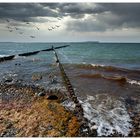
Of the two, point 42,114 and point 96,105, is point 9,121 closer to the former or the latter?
point 42,114

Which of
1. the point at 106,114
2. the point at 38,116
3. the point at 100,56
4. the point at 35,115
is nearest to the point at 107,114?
the point at 106,114

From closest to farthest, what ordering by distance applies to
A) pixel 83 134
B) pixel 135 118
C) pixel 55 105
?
pixel 83 134, pixel 135 118, pixel 55 105

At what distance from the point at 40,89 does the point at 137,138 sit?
21.1 ft

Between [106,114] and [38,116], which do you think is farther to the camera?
[106,114]

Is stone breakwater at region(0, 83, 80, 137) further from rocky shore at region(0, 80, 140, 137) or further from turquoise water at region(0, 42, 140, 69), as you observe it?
turquoise water at region(0, 42, 140, 69)

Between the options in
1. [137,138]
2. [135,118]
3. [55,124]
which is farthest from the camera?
[135,118]

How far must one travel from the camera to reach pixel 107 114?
8.26 m

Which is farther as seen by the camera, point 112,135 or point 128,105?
point 128,105

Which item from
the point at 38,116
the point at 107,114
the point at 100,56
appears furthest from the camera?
the point at 100,56

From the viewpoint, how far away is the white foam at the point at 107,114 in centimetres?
703

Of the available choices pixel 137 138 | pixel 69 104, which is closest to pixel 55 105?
pixel 69 104

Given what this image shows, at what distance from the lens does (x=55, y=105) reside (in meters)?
9.07

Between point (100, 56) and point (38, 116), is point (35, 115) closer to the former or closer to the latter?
point (38, 116)

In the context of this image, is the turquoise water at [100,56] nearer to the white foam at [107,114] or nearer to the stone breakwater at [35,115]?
the white foam at [107,114]
